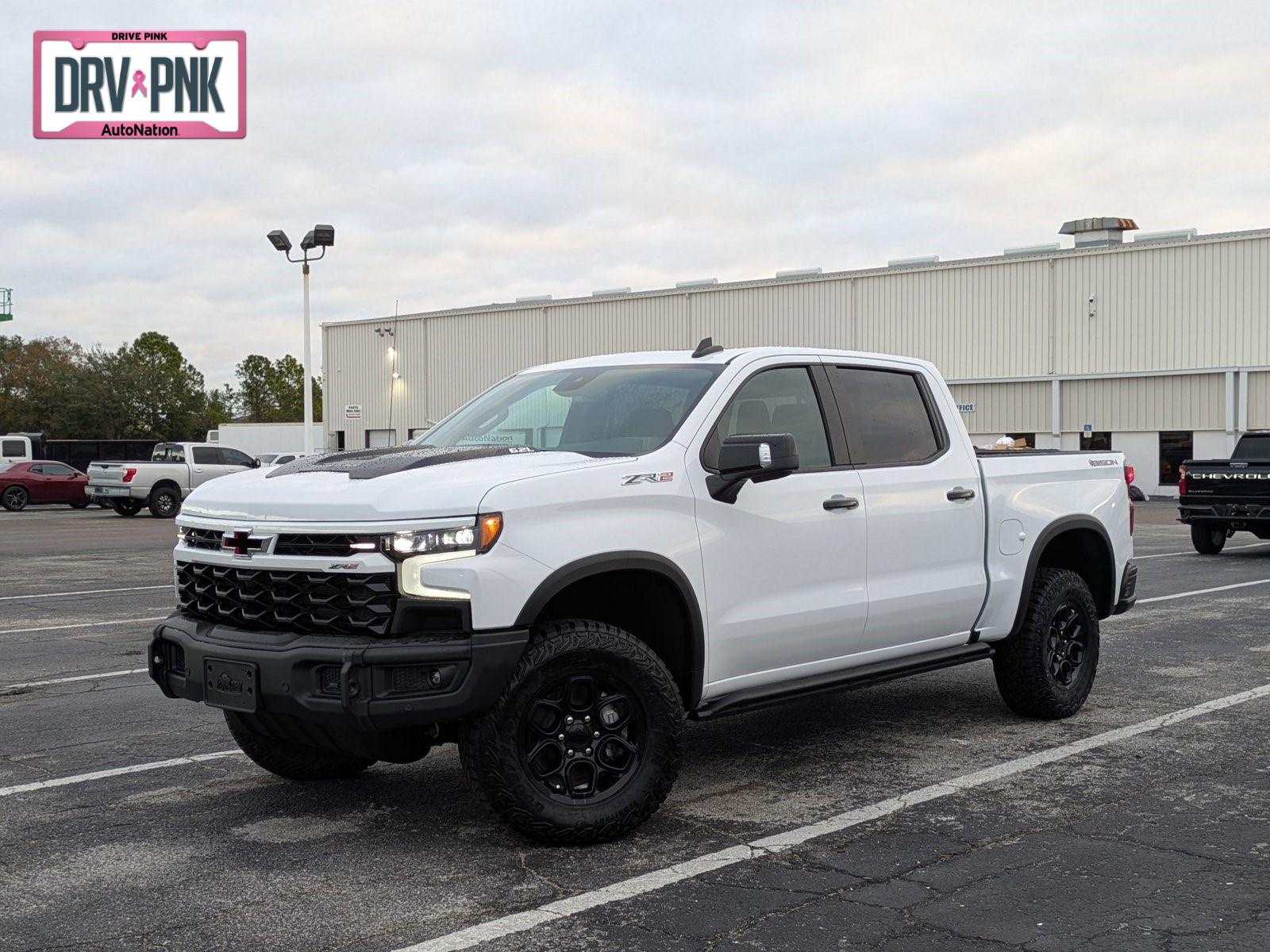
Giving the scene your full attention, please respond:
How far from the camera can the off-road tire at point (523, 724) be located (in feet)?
16.1

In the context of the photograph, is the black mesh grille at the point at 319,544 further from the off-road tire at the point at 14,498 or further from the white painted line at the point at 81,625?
the off-road tire at the point at 14,498

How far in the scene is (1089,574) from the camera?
812 centimetres

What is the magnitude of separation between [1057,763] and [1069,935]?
7.79ft

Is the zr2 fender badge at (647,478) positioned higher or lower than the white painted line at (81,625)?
higher

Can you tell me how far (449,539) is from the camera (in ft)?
15.9

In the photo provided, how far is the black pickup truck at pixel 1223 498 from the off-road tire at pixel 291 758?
1561 cm

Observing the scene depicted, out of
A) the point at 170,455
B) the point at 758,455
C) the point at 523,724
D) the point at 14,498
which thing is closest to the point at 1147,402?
the point at 170,455

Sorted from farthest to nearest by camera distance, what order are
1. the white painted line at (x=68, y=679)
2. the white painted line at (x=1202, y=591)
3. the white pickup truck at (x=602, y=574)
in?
1. the white painted line at (x=1202, y=591)
2. the white painted line at (x=68, y=679)
3. the white pickup truck at (x=602, y=574)

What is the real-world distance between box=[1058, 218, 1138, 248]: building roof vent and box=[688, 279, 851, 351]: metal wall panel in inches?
311

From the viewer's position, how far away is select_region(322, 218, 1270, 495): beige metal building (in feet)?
133

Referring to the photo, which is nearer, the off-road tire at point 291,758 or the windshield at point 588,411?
the windshield at point 588,411

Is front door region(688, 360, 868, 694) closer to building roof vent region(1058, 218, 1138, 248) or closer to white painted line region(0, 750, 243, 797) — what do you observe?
white painted line region(0, 750, 243, 797)

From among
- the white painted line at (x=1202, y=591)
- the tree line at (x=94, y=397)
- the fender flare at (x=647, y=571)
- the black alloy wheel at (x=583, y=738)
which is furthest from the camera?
the tree line at (x=94, y=397)

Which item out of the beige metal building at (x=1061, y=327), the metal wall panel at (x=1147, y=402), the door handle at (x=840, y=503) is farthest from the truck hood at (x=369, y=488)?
the metal wall panel at (x=1147, y=402)
